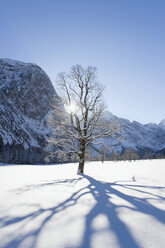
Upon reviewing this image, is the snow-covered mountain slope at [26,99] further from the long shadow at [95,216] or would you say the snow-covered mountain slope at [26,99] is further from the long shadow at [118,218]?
the long shadow at [118,218]

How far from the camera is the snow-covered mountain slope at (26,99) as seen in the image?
295ft

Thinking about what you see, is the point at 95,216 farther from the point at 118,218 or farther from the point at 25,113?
the point at 25,113

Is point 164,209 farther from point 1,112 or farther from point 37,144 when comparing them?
point 37,144

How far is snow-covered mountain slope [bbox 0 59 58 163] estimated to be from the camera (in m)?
89.9

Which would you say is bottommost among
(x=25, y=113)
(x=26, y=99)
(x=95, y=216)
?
(x=95, y=216)

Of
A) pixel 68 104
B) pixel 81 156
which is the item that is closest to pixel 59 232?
pixel 81 156

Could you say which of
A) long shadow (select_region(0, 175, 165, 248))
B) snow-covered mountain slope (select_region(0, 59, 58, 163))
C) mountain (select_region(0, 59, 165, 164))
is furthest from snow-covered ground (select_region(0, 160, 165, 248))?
snow-covered mountain slope (select_region(0, 59, 58, 163))

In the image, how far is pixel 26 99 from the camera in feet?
401

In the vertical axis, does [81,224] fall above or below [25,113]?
below

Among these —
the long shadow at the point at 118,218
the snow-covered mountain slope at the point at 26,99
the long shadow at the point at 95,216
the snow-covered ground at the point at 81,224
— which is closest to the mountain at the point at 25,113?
the snow-covered mountain slope at the point at 26,99

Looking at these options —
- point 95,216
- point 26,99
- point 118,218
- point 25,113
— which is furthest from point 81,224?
point 26,99

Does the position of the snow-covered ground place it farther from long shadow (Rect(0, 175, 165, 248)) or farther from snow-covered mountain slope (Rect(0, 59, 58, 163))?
snow-covered mountain slope (Rect(0, 59, 58, 163))

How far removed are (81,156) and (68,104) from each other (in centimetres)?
493

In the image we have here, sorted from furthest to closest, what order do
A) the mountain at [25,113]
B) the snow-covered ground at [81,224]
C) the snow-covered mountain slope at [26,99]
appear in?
the snow-covered mountain slope at [26,99] → the mountain at [25,113] → the snow-covered ground at [81,224]
